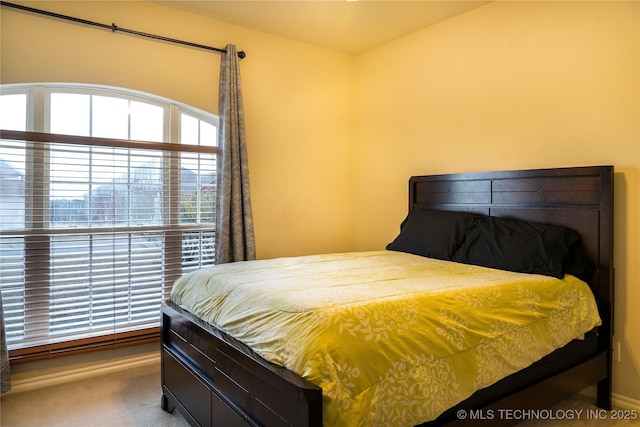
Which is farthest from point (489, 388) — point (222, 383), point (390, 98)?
point (390, 98)

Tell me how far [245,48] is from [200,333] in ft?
8.24

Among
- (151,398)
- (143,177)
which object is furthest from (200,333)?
(143,177)

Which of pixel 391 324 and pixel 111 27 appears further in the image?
pixel 111 27

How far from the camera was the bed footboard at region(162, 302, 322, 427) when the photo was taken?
134 centimetres

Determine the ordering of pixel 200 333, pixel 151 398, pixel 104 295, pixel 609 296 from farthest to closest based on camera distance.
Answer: pixel 104 295
pixel 151 398
pixel 609 296
pixel 200 333

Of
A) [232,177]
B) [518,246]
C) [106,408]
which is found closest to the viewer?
[106,408]

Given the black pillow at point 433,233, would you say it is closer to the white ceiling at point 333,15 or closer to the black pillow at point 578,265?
the black pillow at point 578,265

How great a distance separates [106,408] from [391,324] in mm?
1909

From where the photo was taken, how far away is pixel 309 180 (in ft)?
13.0

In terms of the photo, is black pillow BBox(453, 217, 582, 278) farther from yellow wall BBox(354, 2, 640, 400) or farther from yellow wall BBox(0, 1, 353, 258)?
yellow wall BBox(0, 1, 353, 258)

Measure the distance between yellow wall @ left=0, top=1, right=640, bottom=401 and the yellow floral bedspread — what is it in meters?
0.87

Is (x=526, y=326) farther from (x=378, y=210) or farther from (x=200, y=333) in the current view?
(x=378, y=210)

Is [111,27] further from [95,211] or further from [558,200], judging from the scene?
[558,200]

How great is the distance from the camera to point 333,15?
129 inches
